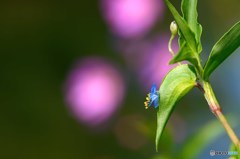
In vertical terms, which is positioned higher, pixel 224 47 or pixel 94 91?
pixel 94 91

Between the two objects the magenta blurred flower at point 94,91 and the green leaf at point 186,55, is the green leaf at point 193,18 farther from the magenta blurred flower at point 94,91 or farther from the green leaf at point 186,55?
the magenta blurred flower at point 94,91

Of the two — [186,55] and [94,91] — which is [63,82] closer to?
[94,91]

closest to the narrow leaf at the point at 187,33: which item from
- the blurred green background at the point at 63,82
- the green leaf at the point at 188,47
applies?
the green leaf at the point at 188,47

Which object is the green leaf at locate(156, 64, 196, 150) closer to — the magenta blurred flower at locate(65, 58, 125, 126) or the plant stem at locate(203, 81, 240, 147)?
the plant stem at locate(203, 81, 240, 147)

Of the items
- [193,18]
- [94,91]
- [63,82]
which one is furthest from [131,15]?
[193,18]

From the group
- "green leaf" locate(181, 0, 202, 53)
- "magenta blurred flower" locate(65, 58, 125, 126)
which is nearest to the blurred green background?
"magenta blurred flower" locate(65, 58, 125, 126)

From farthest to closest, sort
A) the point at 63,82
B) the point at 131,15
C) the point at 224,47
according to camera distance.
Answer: the point at 63,82, the point at 131,15, the point at 224,47
